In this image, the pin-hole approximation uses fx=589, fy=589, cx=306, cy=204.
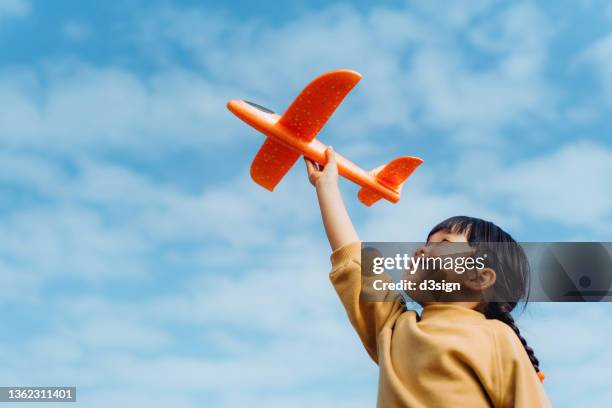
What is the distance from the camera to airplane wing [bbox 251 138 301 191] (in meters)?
4.59

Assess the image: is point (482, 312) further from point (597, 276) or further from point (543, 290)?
point (597, 276)

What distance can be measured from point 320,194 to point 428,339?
1.02m

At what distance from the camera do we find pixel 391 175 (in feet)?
17.8

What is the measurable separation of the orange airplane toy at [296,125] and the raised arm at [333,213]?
758mm

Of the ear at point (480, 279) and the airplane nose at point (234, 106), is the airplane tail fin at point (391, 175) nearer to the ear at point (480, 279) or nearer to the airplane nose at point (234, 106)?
the airplane nose at point (234, 106)

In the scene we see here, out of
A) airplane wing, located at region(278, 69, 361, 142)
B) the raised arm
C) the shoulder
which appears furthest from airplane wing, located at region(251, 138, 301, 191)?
the shoulder

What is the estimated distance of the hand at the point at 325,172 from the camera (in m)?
3.40

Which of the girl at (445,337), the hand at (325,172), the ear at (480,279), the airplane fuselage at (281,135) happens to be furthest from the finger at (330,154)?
the ear at (480,279)

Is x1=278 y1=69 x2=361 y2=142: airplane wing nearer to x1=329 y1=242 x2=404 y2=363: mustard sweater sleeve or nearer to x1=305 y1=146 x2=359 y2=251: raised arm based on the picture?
x1=305 y1=146 x2=359 y2=251: raised arm

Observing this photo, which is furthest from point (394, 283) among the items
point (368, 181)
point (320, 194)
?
point (368, 181)

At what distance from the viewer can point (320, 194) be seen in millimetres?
3295

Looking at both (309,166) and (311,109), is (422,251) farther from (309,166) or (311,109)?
(311,109)

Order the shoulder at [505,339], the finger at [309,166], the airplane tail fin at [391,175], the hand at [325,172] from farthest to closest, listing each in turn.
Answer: the airplane tail fin at [391,175] < the finger at [309,166] < the hand at [325,172] < the shoulder at [505,339]

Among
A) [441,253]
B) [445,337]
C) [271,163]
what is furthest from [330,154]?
[445,337]
